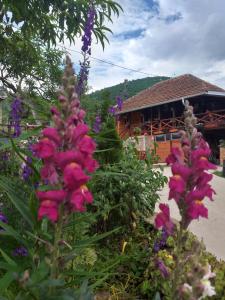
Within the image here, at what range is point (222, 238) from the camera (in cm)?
623

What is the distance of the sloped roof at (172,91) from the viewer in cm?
2764

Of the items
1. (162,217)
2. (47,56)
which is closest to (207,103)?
(47,56)

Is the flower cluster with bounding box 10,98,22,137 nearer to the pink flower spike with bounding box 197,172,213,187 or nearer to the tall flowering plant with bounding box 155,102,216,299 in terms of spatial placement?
the tall flowering plant with bounding box 155,102,216,299

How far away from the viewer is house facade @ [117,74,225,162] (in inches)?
1064

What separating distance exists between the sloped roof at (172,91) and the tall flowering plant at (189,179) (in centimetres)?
2547

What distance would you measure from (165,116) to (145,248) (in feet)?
87.9

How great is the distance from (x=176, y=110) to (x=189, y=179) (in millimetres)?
28806

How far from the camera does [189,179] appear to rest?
1656mm

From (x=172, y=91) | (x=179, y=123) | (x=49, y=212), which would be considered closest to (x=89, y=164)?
(x=49, y=212)

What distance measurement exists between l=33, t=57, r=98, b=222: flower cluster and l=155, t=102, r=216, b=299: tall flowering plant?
0.38 meters

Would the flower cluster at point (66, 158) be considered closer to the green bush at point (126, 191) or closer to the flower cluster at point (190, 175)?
the flower cluster at point (190, 175)

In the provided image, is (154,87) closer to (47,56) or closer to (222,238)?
(47,56)

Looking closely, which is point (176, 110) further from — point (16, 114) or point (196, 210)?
point (196, 210)

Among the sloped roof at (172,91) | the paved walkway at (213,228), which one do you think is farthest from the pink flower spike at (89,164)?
the sloped roof at (172,91)
